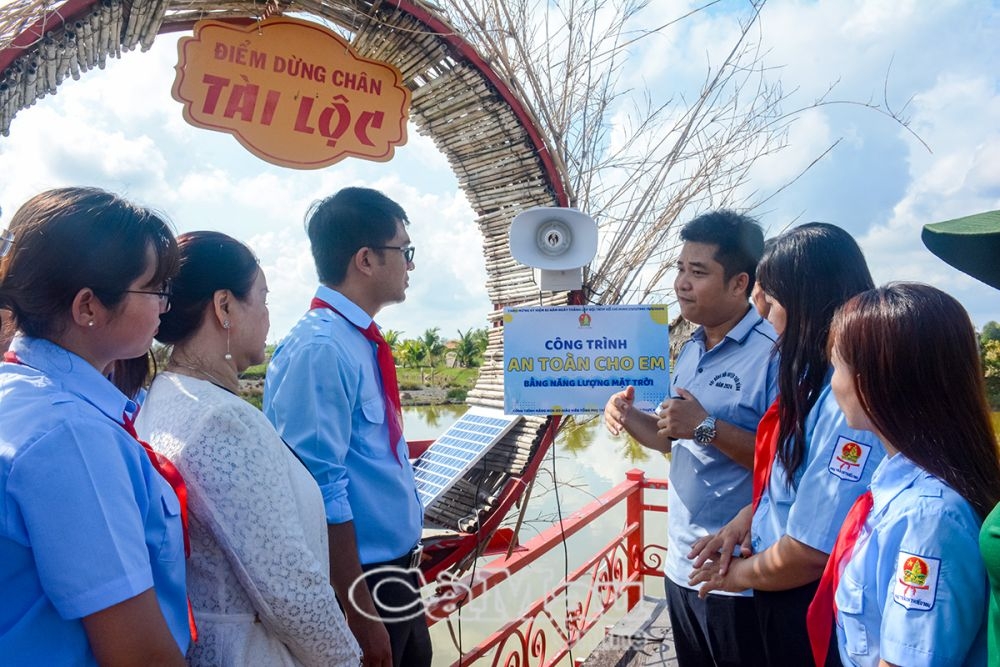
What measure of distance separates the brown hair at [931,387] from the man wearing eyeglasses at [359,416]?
1009 mm

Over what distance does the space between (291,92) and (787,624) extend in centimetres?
189

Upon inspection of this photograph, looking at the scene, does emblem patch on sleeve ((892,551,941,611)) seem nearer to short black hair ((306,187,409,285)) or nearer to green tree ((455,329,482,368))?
short black hair ((306,187,409,285))

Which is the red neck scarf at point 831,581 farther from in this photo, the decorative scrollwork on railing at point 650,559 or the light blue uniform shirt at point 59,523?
the decorative scrollwork on railing at point 650,559

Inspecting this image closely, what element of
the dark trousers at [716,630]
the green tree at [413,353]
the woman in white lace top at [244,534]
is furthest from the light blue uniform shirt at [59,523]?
the green tree at [413,353]

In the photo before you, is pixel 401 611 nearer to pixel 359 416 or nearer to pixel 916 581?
pixel 359 416

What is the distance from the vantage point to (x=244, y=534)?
1.00m

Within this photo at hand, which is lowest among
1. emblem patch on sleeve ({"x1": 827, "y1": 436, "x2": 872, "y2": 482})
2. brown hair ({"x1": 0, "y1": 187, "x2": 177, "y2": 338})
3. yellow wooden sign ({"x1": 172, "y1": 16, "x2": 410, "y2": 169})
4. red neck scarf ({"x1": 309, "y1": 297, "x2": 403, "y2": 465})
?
emblem patch on sleeve ({"x1": 827, "y1": 436, "x2": 872, "y2": 482})

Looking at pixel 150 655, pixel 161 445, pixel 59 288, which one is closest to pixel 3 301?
pixel 59 288

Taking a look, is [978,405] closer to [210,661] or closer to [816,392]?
[816,392]

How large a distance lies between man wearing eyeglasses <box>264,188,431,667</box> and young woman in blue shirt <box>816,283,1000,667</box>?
3.02 ft

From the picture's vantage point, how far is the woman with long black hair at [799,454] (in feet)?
4.07

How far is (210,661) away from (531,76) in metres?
1.94

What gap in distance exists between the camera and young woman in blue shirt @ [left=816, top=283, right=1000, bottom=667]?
886mm

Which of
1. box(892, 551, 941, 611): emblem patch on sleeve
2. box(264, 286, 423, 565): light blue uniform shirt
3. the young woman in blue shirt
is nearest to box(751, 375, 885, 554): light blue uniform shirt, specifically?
the young woman in blue shirt
